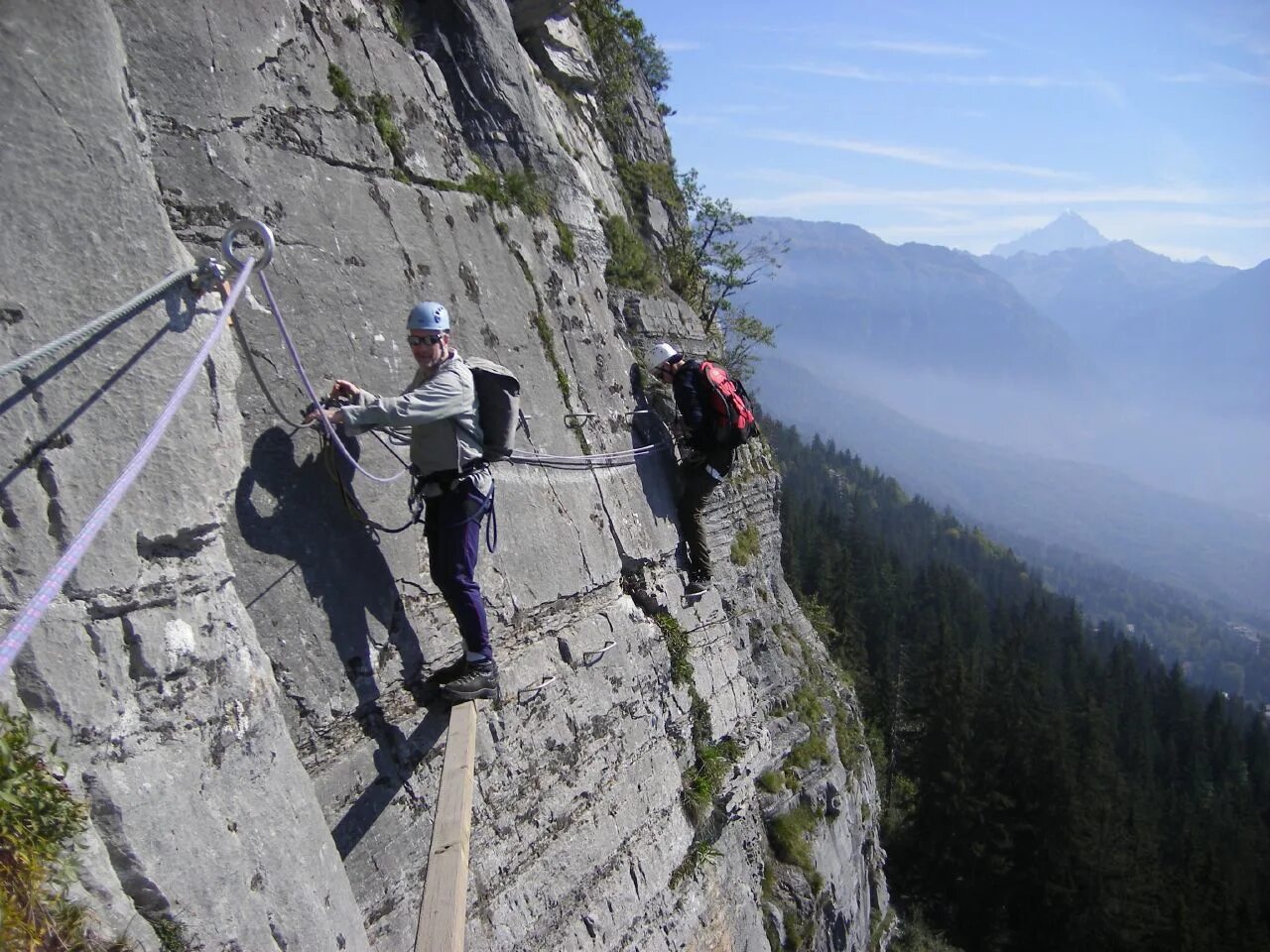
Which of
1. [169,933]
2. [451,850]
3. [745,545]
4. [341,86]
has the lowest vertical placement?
[745,545]

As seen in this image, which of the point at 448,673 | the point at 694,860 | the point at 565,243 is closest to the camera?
the point at 448,673

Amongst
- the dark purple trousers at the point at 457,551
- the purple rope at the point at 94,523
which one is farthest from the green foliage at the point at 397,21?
the dark purple trousers at the point at 457,551

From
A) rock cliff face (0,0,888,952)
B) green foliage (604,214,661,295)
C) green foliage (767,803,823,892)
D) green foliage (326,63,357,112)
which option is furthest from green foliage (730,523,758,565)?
green foliage (326,63,357,112)

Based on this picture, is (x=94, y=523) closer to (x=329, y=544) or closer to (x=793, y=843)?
(x=329, y=544)

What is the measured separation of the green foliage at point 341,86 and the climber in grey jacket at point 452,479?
2.58 meters

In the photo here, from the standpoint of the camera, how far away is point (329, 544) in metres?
5.89

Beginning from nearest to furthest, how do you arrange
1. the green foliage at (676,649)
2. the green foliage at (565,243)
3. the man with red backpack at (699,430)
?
the green foliage at (676,649) < the green foliage at (565,243) < the man with red backpack at (699,430)

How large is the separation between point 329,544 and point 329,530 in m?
0.11

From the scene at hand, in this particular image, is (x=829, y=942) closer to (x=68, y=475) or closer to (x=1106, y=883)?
(x=68, y=475)

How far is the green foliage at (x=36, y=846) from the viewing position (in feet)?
10.4

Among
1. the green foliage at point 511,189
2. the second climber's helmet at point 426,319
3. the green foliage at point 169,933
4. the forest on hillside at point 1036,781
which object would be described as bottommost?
the forest on hillside at point 1036,781

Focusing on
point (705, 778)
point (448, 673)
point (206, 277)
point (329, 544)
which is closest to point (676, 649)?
point (705, 778)

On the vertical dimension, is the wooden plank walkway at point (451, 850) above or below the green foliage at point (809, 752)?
above

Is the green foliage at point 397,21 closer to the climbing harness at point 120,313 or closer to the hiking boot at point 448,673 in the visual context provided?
the climbing harness at point 120,313
